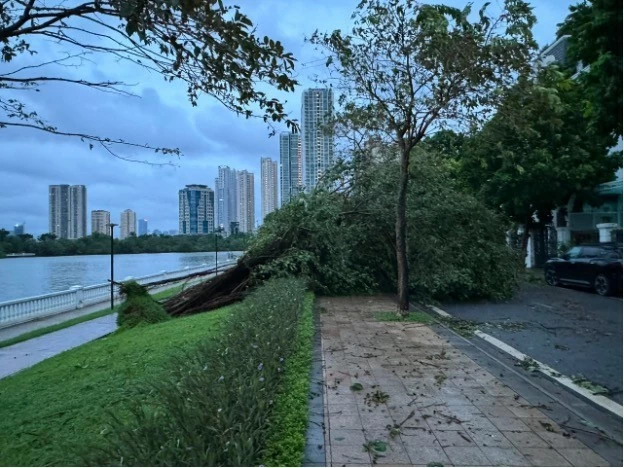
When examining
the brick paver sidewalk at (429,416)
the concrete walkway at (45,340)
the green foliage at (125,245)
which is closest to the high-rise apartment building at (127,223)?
the green foliage at (125,245)

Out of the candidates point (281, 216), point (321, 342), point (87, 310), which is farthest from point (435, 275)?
point (87, 310)

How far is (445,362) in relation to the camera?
617cm

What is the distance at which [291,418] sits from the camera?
3.81m

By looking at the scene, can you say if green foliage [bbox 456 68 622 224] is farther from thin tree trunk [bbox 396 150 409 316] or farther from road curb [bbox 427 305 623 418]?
road curb [bbox 427 305 623 418]

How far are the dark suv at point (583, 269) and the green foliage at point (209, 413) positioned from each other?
8.79 metres

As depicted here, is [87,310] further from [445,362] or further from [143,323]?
[445,362]

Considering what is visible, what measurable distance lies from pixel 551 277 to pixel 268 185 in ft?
32.0

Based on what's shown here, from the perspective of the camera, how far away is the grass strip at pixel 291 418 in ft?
10.7

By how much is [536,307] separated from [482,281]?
132 centimetres

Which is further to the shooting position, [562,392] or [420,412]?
[562,392]

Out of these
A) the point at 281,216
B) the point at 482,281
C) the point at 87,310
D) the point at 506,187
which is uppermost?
the point at 506,187

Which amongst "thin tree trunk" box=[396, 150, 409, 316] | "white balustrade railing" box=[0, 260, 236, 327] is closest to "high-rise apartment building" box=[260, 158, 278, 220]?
"white balustrade railing" box=[0, 260, 236, 327]

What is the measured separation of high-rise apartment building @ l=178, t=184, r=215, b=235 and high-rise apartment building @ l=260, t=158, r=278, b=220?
286cm

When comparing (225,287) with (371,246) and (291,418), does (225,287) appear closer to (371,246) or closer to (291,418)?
(371,246)
